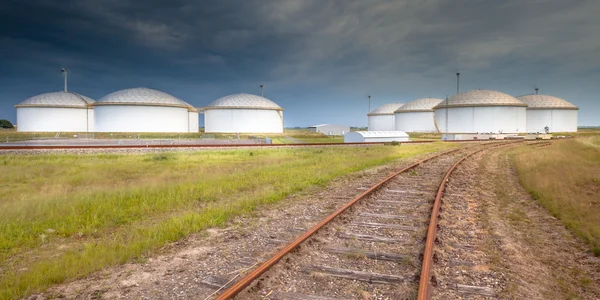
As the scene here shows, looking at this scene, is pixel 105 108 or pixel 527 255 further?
pixel 105 108

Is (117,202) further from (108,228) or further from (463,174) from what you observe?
(463,174)

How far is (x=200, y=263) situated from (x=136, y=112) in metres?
65.4

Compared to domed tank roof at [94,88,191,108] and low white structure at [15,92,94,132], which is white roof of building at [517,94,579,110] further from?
low white structure at [15,92,94,132]

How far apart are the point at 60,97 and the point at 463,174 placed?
79.1 metres

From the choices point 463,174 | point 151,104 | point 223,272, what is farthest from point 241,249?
point 151,104

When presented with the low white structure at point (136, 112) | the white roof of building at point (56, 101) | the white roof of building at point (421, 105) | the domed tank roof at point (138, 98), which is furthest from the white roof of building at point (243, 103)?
the white roof of building at point (421, 105)

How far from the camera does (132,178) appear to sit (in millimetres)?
19656

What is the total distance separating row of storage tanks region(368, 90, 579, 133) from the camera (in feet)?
262

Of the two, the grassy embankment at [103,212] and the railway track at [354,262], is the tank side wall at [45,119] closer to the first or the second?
the grassy embankment at [103,212]

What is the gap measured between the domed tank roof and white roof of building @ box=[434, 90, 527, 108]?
195 feet

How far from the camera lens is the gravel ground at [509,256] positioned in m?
5.34

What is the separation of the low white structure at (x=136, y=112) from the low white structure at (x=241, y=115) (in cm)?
763

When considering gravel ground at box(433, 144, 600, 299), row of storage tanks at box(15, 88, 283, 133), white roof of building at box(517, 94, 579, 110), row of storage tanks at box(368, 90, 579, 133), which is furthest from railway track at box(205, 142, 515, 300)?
white roof of building at box(517, 94, 579, 110)

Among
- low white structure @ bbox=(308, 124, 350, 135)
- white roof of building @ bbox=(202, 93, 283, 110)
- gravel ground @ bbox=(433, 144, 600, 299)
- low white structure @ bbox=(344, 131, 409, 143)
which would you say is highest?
white roof of building @ bbox=(202, 93, 283, 110)
